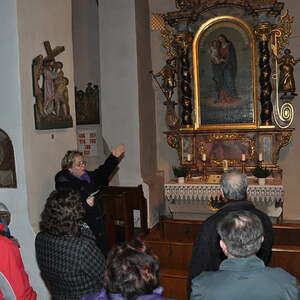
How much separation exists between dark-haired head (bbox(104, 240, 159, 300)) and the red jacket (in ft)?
3.21

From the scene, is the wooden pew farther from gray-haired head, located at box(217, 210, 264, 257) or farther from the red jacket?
gray-haired head, located at box(217, 210, 264, 257)

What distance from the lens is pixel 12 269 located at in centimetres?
266

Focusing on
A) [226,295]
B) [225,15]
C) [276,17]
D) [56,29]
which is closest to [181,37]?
[225,15]

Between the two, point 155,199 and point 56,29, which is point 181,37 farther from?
point 56,29

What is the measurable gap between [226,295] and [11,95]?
3242mm

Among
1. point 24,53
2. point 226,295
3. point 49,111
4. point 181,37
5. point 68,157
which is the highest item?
point 181,37

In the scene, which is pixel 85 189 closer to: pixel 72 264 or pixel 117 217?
pixel 72 264

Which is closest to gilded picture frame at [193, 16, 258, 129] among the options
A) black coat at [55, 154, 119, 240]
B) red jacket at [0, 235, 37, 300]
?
black coat at [55, 154, 119, 240]

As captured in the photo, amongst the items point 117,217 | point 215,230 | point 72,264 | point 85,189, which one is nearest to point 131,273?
point 72,264

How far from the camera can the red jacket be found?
104 inches

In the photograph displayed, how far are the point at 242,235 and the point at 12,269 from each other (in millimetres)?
1427

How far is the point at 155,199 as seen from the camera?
8.51 metres

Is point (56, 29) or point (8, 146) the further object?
point (56, 29)

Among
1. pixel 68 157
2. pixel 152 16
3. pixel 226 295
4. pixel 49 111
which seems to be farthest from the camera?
pixel 152 16
